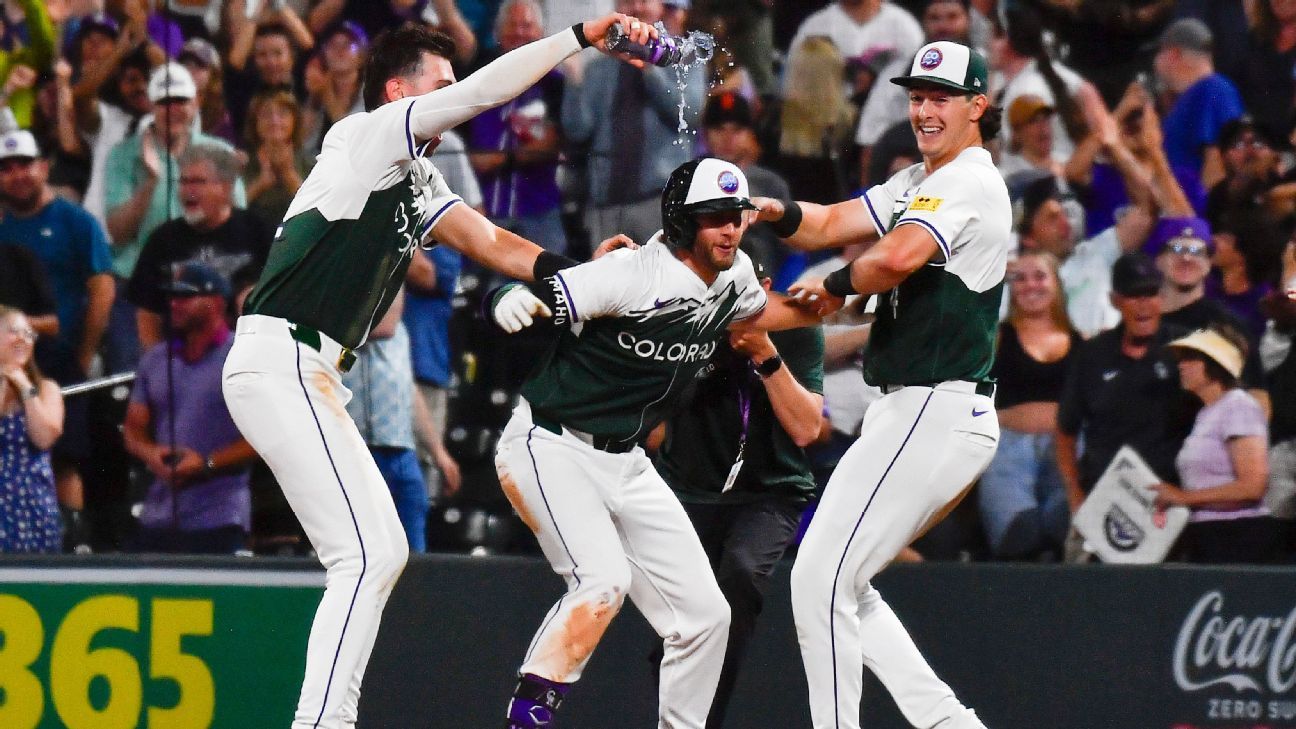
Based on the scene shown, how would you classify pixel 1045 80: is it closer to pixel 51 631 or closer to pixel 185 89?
pixel 185 89

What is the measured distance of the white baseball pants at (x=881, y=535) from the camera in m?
5.07

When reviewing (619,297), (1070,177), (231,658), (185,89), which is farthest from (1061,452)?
(185,89)

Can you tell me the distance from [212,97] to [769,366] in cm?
231

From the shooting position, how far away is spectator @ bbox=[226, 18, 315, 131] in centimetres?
657

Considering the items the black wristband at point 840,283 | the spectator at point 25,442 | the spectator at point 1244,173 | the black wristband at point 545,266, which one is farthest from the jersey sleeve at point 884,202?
the spectator at point 25,442

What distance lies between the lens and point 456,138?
256 inches

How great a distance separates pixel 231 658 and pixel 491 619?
2.95ft

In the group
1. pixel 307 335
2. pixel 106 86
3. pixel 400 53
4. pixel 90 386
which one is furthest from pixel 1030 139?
pixel 90 386

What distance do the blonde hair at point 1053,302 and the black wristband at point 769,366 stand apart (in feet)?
3.70

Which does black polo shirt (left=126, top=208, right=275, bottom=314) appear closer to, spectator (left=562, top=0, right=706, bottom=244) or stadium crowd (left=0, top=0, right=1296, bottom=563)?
stadium crowd (left=0, top=0, right=1296, bottom=563)

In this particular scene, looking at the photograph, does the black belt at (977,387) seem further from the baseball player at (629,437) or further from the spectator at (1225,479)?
the spectator at (1225,479)

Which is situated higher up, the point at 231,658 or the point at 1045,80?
the point at 1045,80

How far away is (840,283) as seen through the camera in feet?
16.8

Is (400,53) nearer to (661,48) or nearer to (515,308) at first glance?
(661,48)
